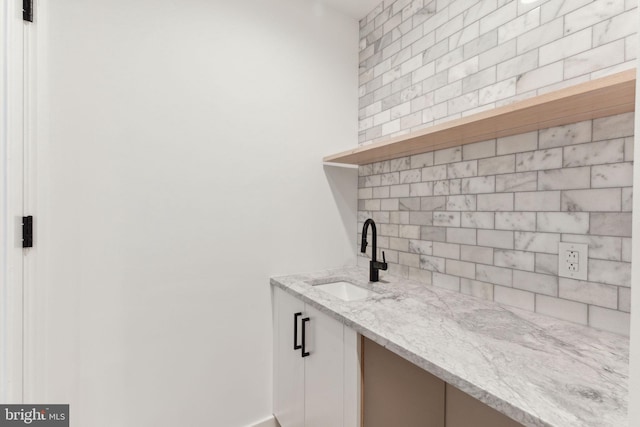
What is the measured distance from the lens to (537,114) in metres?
0.97

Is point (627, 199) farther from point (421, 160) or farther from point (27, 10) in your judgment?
point (27, 10)

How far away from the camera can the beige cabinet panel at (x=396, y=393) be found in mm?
1098

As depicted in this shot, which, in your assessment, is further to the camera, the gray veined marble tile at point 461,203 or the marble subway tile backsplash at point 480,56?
the gray veined marble tile at point 461,203

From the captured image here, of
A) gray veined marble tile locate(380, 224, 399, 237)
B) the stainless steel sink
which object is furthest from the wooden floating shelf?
the stainless steel sink

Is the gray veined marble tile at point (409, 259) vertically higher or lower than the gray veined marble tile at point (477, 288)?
higher

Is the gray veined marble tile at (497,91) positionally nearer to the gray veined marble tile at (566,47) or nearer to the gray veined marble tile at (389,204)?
the gray veined marble tile at (566,47)

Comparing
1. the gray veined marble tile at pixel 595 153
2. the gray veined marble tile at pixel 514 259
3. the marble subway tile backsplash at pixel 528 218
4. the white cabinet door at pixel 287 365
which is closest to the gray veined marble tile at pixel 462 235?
the marble subway tile backsplash at pixel 528 218

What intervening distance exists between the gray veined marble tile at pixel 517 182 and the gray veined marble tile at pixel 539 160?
24 millimetres

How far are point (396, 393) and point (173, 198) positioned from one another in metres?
1.35

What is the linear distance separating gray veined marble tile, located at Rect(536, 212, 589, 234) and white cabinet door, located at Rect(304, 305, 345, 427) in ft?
2.86

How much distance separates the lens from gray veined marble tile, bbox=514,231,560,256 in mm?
1133

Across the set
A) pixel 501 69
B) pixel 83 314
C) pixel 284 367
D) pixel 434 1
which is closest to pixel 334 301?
pixel 284 367

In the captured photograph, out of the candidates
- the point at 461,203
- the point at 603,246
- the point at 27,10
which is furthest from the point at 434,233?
the point at 27,10

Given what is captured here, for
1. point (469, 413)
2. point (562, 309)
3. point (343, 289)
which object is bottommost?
point (469, 413)
